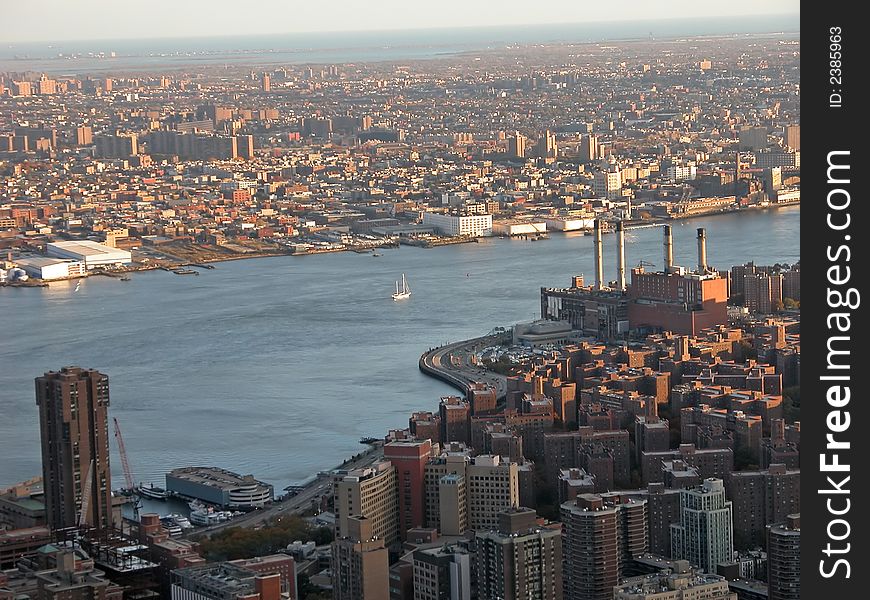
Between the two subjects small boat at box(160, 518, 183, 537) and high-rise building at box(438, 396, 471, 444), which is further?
high-rise building at box(438, 396, 471, 444)

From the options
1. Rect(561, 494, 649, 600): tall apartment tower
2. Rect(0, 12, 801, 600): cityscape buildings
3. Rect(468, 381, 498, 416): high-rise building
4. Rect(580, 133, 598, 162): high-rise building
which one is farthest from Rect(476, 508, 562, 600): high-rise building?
Rect(580, 133, 598, 162): high-rise building

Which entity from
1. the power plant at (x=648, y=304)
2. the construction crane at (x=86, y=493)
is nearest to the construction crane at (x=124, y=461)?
the construction crane at (x=86, y=493)

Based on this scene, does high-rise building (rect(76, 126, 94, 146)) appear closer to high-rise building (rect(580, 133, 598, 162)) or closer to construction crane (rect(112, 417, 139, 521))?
high-rise building (rect(580, 133, 598, 162))

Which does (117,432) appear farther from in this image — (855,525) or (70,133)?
(70,133)

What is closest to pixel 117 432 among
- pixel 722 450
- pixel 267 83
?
pixel 722 450

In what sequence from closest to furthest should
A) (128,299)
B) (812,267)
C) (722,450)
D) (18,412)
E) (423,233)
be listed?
(812,267) → (722,450) → (18,412) → (128,299) → (423,233)

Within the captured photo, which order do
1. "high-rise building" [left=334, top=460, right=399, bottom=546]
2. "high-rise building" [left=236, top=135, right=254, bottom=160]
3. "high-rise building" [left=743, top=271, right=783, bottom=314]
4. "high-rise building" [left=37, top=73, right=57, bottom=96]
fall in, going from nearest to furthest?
"high-rise building" [left=334, top=460, right=399, bottom=546]
"high-rise building" [left=743, top=271, right=783, bottom=314]
"high-rise building" [left=236, top=135, right=254, bottom=160]
"high-rise building" [left=37, top=73, right=57, bottom=96]

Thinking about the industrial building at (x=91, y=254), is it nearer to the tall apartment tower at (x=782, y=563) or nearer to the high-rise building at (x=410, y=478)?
the high-rise building at (x=410, y=478)
